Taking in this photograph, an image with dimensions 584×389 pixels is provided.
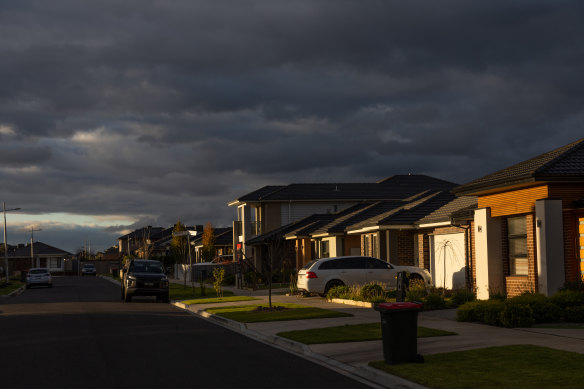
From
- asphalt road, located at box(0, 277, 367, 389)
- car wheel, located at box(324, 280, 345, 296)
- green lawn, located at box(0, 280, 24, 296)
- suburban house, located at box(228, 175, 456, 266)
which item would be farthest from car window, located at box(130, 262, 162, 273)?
suburban house, located at box(228, 175, 456, 266)

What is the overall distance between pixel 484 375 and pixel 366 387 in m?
1.65

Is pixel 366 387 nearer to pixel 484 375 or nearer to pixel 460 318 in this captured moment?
pixel 484 375

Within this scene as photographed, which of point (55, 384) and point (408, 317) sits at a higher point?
point (408, 317)

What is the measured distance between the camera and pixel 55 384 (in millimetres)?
10648

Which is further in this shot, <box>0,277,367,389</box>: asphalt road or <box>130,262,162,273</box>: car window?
<box>130,262,162,273</box>: car window

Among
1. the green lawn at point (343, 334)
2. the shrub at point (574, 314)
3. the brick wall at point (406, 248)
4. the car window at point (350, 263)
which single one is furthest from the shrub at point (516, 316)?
the brick wall at point (406, 248)

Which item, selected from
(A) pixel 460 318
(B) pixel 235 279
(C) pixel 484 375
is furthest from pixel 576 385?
(B) pixel 235 279

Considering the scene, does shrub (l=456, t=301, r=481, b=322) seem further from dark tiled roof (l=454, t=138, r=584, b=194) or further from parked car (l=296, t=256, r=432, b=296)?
parked car (l=296, t=256, r=432, b=296)

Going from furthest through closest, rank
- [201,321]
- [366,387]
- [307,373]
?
1. [201,321]
2. [307,373]
3. [366,387]

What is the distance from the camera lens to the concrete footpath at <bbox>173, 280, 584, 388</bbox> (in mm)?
11812

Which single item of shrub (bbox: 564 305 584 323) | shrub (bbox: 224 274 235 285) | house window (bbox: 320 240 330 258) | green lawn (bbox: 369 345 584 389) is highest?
house window (bbox: 320 240 330 258)

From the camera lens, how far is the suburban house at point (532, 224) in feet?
63.2

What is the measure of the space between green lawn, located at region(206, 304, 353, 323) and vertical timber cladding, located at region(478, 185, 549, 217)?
5410 millimetres

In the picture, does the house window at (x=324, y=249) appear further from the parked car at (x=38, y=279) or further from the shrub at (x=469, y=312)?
the shrub at (x=469, y=312)
